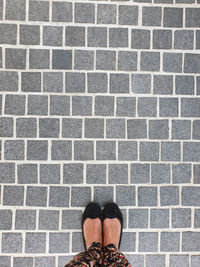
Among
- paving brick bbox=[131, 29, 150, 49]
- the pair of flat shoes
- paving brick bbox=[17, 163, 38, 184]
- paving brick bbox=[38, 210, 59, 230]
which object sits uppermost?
paving brick bbox=[131, 29, 150, 49]

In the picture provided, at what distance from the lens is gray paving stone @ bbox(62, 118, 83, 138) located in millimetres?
1416

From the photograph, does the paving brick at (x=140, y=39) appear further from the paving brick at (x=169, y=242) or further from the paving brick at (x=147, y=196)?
the paving brick at (x=169, y=242)

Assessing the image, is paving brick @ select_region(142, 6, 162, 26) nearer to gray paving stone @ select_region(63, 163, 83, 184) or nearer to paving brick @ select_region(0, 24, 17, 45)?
paving brick @ select_region(0, 24, 17, 45)

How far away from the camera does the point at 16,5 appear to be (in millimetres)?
1395

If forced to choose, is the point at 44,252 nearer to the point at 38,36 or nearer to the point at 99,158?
the point at 99,158

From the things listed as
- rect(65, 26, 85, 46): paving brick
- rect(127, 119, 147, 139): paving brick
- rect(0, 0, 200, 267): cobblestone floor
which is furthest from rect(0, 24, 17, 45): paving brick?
rect(127, 119, 147, 139): paving brick

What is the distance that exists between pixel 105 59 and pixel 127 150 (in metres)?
0.49

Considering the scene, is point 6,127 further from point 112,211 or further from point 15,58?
point 112,211

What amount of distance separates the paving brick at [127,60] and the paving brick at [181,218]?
802 millimetres

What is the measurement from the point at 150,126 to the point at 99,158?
12.6 inches

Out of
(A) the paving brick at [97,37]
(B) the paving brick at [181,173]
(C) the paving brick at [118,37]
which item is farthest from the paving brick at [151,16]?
(B) the paving brick at [181,173]

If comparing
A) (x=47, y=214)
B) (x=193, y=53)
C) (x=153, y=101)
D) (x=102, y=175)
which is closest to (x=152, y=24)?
(x=193, y=53)

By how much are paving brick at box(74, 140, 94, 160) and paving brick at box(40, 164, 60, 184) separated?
0.12 metres

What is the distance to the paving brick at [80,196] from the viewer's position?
143 centimetres
